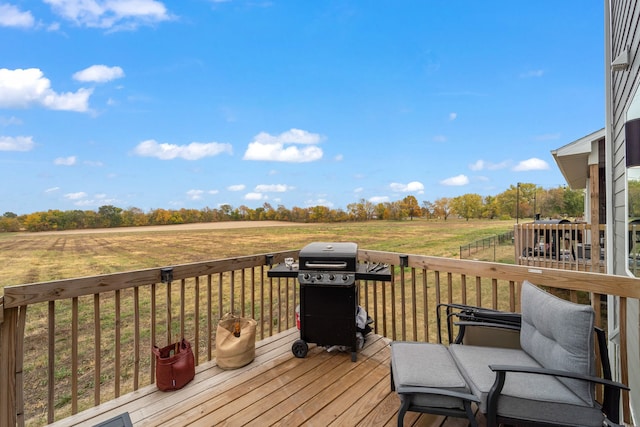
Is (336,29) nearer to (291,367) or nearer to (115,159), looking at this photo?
(115,159)

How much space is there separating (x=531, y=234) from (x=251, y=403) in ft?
24.4

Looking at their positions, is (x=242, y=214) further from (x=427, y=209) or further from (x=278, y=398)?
(x=427, y=209)

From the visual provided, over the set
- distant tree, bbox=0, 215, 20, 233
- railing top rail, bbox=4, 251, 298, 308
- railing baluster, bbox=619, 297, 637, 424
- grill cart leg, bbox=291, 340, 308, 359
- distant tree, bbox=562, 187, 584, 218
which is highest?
distant tree, bbox=562, 187, 584, 218

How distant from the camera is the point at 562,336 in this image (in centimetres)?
148

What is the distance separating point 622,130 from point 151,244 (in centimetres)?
773

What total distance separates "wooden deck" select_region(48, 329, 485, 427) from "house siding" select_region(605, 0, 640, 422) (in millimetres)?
1801

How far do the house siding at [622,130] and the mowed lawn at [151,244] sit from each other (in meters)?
2.21

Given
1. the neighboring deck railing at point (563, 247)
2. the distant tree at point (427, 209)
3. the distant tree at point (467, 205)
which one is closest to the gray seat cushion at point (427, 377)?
the neighboring deck railing at point (563, 247)

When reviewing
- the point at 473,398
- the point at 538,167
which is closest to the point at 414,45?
the point at 473,398

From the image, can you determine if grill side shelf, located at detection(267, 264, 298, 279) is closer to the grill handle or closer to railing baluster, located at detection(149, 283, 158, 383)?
the grill handle

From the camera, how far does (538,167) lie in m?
22.5

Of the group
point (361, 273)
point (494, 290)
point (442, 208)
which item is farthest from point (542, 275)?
point (442, 208)

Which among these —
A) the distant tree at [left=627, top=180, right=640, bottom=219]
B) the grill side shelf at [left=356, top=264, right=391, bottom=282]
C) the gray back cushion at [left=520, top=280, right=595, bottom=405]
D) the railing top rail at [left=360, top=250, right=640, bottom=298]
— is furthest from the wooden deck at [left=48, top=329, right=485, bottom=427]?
the distant tree at [left=627, top=180, right=640, bottom=219]

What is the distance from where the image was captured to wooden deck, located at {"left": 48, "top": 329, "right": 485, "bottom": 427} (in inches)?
71.2
